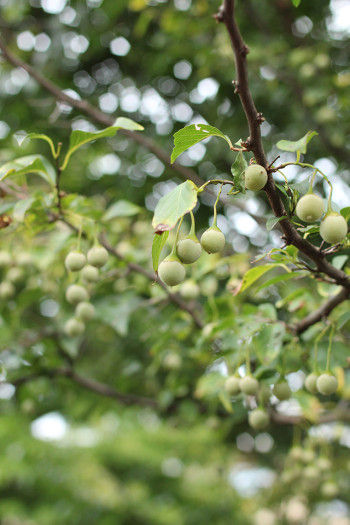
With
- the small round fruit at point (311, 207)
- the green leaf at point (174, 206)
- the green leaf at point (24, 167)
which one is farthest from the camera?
the green leaf at point (24, 167)

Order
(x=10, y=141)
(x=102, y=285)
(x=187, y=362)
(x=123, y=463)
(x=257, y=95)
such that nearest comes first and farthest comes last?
(x=102, y=285)
(x=187, y=362)
(x=257, y=95)
(x=10, y=141)
(x=123, y=463)

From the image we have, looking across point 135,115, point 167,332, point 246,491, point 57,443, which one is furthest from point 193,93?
point 246,491

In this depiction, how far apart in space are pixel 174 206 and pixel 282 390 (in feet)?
3.01

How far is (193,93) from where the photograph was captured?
382cm

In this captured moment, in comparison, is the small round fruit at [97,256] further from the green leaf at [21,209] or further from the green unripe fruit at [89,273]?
the green leaf at [21,209]

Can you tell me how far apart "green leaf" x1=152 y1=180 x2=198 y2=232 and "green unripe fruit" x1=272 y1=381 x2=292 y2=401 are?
2.95ft

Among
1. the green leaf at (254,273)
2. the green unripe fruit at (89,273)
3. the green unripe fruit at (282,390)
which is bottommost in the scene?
the green unripe fruit at (282,390)

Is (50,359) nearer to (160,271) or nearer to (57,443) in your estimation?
(160,271)

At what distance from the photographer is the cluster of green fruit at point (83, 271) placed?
63.5 inches

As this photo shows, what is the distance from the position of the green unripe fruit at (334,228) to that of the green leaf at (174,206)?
299 millimetres

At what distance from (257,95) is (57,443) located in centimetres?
479

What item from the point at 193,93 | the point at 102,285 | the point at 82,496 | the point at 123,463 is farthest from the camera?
the point at 123,463

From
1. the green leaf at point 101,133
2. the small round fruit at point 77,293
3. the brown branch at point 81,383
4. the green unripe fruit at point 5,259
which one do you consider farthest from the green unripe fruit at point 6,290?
the green leaf at point 101,133

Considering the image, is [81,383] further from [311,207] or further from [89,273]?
[311,207]
